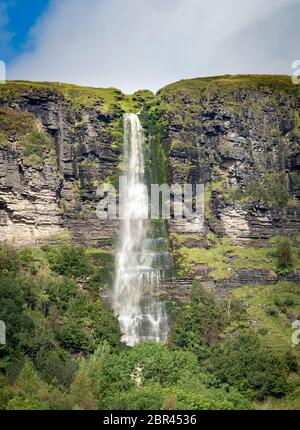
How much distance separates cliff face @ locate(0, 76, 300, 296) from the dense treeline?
6.13m

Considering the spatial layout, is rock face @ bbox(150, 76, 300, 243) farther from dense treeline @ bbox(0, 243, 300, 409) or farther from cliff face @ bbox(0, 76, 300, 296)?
dense treeline @ bbox(0, 243, 300, 409)

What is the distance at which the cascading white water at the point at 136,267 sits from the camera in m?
81.4

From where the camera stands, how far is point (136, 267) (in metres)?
87.8

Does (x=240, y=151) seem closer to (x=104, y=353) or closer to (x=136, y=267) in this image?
(x=136, y=267)

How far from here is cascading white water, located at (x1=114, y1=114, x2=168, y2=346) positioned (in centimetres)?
8138

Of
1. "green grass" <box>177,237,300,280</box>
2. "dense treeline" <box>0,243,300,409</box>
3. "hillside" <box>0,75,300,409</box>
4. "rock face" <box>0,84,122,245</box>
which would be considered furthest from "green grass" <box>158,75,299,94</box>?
"dense treeline" <box>0,243,300,409</box>

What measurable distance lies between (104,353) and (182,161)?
107 ft

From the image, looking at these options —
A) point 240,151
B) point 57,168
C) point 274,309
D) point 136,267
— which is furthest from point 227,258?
point 57,168

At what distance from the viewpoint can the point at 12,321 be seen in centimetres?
6831

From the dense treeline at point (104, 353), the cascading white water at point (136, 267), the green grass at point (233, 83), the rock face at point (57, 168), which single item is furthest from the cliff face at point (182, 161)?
the dense treeline at point (104, 353)

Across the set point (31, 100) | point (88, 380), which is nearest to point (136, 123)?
point (31, 100)
